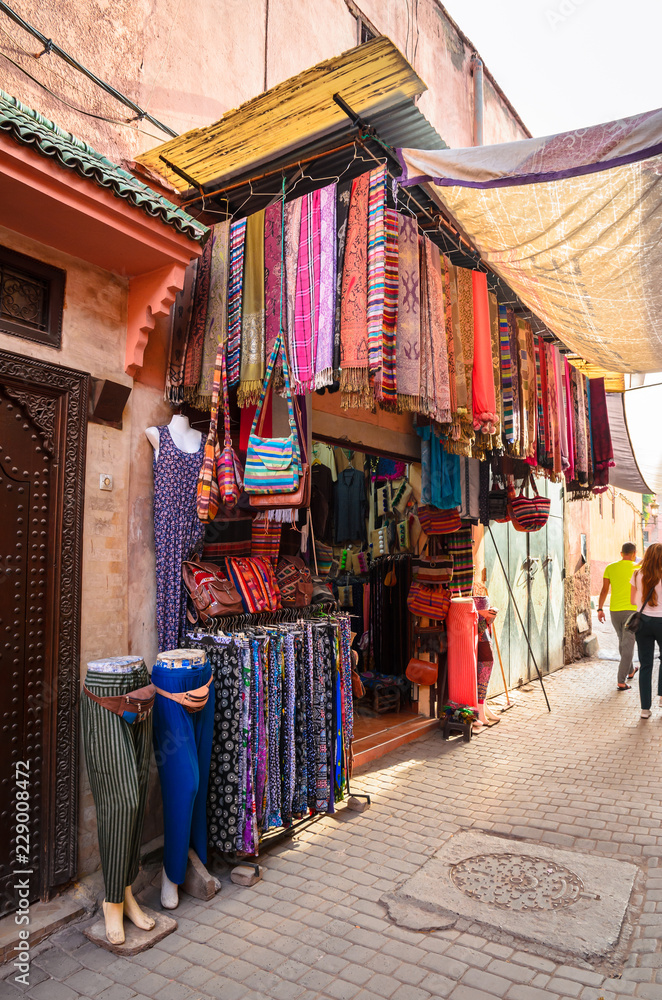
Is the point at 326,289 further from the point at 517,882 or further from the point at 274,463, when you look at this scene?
the point at 517,882

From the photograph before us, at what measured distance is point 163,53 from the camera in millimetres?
4566

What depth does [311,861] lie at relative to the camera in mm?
3855

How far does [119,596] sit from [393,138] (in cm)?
331

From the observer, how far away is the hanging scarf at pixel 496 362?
205 inches

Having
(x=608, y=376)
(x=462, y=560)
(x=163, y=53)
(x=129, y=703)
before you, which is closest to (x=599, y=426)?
(x=608, y=376)

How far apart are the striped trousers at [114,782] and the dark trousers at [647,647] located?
5.88 meters

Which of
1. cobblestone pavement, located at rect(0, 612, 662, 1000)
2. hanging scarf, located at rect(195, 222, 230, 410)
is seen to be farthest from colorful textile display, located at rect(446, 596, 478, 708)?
hanging scarf, located at rect(195, 222, 230, 410)

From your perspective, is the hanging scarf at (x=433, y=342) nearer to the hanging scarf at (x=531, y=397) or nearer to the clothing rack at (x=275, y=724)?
the clothing rack at (x=275, y=724)

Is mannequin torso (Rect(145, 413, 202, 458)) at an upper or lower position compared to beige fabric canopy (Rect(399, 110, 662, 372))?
lower

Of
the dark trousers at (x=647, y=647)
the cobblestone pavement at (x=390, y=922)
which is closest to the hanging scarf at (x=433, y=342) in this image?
the cobblestone pavement at (x=390, y=922)

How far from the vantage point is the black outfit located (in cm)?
679

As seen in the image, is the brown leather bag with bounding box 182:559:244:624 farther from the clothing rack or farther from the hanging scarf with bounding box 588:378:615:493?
the hanging scarf with bounding box 588:378:615:493

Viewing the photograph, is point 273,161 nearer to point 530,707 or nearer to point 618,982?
point 618,982

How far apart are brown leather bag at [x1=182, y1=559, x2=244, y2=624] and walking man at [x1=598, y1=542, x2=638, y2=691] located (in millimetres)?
6515
